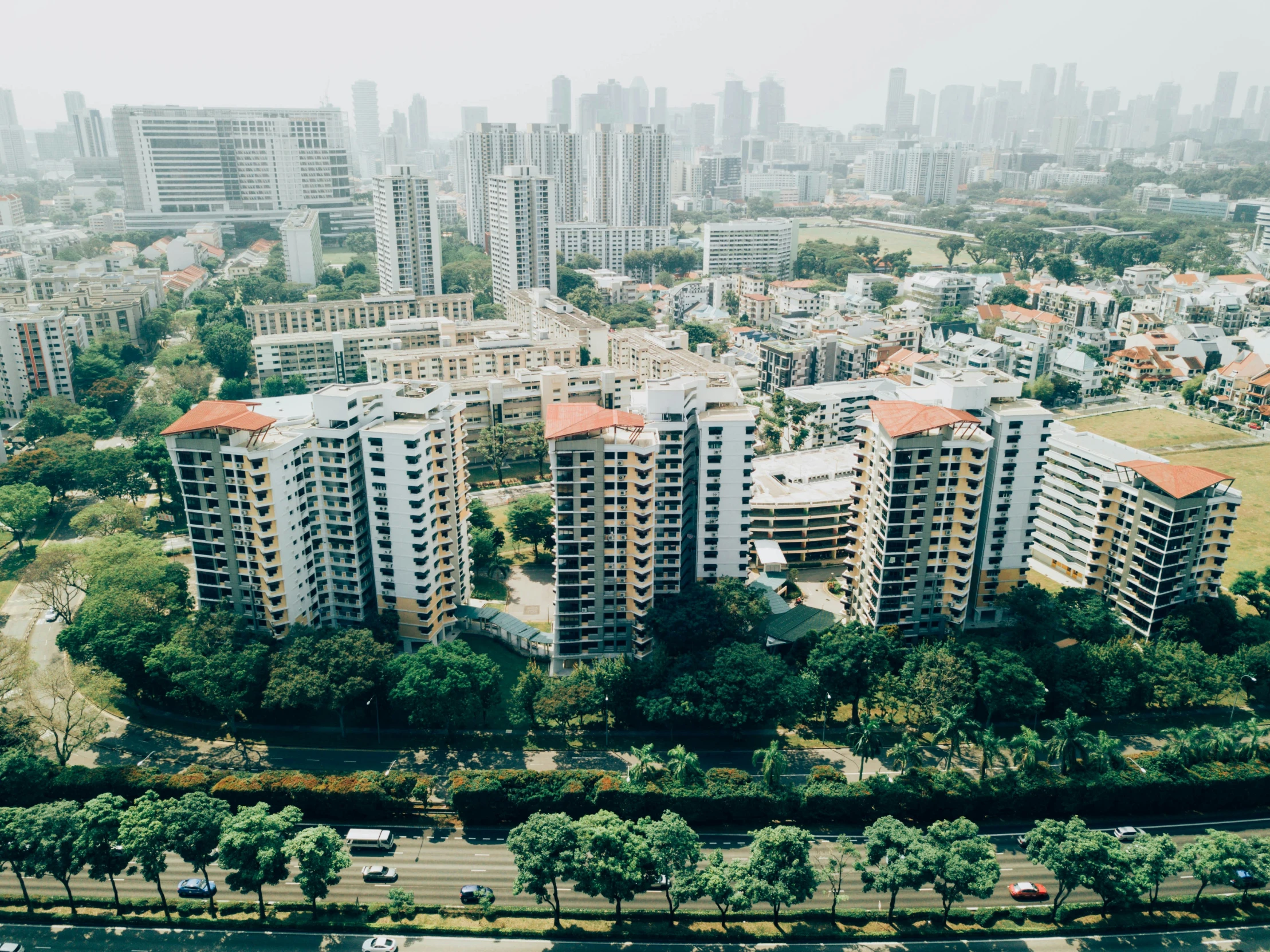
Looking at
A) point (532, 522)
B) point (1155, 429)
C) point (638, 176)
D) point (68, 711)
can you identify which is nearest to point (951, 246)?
point (638, 176)

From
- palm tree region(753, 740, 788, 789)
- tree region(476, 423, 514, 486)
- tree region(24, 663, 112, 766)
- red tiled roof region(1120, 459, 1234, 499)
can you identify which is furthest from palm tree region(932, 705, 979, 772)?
tree region(476, 423, 514, 486)

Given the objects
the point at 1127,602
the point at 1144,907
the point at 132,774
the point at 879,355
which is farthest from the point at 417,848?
the point at 879,355

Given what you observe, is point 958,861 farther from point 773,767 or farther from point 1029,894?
point 773,767

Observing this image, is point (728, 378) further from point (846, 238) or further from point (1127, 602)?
point (846, 238)

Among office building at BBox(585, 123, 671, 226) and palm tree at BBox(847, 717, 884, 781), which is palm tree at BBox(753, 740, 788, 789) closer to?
palm tree at BBox(847, 717, 884, 781)

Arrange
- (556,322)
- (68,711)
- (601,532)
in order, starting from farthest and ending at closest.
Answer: (556,322) → (601,532) → (68,711)

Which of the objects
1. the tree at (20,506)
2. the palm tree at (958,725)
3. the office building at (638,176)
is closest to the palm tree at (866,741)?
the palm tree at (958,725)
